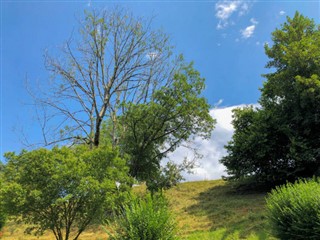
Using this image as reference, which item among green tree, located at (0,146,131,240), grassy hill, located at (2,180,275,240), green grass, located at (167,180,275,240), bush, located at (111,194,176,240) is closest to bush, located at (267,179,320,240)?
grassy hill, located at (2,180,275,240)

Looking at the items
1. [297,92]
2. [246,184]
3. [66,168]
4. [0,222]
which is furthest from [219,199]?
[0,222]

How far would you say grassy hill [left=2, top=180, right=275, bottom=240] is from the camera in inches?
388

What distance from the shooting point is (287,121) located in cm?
1609

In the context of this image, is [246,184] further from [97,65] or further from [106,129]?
[97,65]

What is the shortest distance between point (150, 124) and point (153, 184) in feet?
11.1

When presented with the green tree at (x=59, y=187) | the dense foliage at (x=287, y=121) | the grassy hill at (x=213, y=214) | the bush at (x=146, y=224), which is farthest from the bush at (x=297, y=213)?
the dense foliage at (x=287, y=121)

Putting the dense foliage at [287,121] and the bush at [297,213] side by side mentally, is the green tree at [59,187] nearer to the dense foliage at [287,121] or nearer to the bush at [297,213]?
the bush at [297,213]

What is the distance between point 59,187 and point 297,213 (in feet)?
21.9

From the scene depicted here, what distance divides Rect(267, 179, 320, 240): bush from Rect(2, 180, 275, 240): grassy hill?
0.84m

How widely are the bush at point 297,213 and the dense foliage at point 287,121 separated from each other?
27.0ft

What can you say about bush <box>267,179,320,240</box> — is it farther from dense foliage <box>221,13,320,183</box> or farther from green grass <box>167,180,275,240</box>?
dense foliage <box>221,13,320,183</box>

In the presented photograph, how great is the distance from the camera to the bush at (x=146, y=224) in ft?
17.5

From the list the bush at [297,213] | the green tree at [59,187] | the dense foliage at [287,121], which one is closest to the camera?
the bush at [297,213]

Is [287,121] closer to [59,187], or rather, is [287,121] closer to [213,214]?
[213,214]
